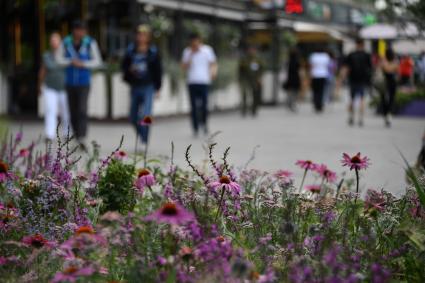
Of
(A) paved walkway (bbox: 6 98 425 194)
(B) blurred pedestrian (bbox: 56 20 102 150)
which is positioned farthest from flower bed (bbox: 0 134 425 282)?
(B) blurred pedestrian (bbox: 56 20 102 150)

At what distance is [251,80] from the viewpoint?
24344mm

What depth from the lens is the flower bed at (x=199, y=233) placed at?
3.17 meters

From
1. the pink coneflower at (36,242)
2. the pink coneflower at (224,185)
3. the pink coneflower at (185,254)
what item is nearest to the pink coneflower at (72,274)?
the pink coneflower at (185,254)

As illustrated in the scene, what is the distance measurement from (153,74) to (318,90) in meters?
14.8

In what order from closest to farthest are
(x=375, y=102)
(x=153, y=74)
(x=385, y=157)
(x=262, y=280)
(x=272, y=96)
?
(x=262, y=280) < (x=385, y=157) < (x=153, y=74) < (x=375, y=102) < (x=272, y=96)

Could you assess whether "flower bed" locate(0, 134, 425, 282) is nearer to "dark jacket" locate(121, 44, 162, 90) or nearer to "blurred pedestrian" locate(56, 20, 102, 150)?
"blurred pedestrian" locate(56, 20, 102, 150)

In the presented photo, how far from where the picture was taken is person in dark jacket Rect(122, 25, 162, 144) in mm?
13336

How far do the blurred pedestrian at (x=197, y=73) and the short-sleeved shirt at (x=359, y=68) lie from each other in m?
4.61

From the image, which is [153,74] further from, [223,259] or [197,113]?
[223,259]

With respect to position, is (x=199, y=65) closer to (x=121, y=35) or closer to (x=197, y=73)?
(x=197, y=73)

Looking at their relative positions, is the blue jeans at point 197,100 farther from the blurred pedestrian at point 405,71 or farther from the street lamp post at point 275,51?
the blurred pedestrian at point 405,71

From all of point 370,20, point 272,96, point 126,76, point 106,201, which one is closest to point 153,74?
point 126,76

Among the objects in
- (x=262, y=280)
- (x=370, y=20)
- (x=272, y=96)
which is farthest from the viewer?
(x=370, y=20)

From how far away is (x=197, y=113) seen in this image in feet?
52.4
